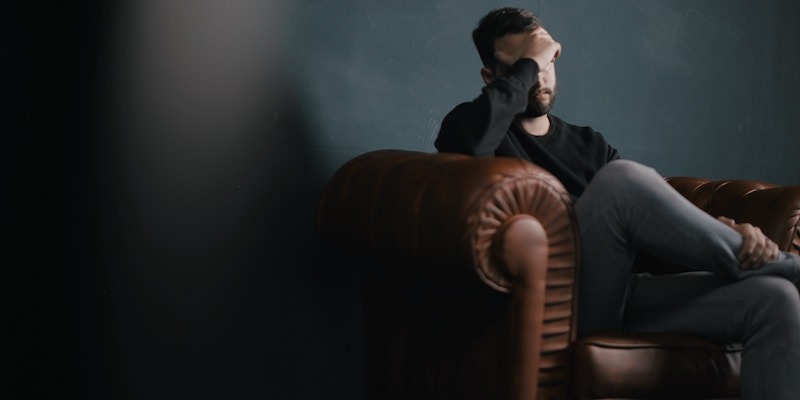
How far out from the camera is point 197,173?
184 cm

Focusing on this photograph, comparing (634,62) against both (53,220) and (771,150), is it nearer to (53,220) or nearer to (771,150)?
(771,150)

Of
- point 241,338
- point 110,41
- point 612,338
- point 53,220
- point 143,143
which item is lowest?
point 241,338

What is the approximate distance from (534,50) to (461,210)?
0.68 m

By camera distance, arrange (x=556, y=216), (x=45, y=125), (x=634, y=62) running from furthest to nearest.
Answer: (x=634, y=62)
(x=45, y=125)
(x=556, y=216)

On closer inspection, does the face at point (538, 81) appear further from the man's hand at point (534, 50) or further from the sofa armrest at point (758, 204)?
the sofa armrest at point (758, 204)

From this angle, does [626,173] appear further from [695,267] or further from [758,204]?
[758,204]

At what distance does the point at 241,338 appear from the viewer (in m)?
1.90

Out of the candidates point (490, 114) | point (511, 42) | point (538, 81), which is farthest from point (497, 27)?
point (490, 114)

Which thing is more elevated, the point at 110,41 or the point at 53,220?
the point at 110,41

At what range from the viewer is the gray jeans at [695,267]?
146 centimetres

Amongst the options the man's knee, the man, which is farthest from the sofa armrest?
the man's knee

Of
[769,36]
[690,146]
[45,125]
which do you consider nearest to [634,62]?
[690,146]

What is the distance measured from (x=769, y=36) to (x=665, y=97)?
61cm

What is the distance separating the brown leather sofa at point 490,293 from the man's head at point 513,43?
0.44 m
